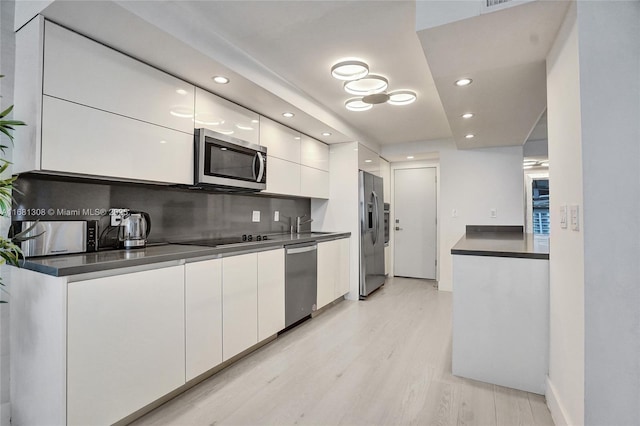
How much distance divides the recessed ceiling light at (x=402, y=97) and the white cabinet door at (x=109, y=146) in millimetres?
1863

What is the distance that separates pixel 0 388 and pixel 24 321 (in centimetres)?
40

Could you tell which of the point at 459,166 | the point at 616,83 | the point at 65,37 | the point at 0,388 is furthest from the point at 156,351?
the point at 459,166

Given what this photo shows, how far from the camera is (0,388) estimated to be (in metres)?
1.66

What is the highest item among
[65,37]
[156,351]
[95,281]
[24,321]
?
[65,37]

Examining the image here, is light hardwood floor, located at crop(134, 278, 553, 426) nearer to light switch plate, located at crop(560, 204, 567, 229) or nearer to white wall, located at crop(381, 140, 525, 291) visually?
light switch plate, located at crop(560, 204, 567, 229)

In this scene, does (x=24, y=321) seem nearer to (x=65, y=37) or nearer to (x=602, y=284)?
(x=65, y=37)

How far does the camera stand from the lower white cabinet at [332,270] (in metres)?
3.55

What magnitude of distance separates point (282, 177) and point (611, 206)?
8.66 feet

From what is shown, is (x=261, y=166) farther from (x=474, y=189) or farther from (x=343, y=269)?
(x=474, y=189)

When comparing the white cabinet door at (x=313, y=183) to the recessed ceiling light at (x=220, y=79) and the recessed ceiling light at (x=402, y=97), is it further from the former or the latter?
the recessed ceiling light at (x=220, y=79)

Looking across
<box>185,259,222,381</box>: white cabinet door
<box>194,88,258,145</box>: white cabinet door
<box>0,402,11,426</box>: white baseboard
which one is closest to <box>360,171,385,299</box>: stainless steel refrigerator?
<box>194,88,258,145</box>: white cabinet door

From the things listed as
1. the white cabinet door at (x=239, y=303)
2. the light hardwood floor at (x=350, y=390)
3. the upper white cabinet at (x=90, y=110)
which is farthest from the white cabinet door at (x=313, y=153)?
the light hardwood floor at (x=350, y=390)

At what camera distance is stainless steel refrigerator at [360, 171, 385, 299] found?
167 inches

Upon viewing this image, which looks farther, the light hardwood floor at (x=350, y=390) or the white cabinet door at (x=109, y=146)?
the light hardwood floor at (x=350, y=390)
